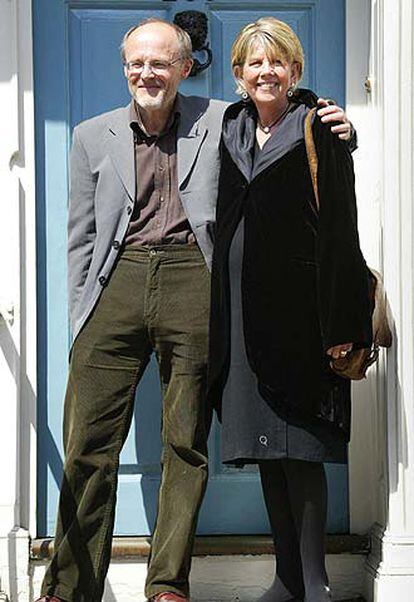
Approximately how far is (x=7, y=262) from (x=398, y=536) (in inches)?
60.7

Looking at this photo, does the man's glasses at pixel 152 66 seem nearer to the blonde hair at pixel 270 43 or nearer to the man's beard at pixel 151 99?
the man's beard at pixel 151 99

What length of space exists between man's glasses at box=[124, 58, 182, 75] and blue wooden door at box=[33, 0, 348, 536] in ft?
1.72

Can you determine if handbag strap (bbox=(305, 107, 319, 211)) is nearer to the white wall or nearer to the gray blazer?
the gray blazer

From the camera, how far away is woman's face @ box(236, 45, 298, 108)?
3.82 meters

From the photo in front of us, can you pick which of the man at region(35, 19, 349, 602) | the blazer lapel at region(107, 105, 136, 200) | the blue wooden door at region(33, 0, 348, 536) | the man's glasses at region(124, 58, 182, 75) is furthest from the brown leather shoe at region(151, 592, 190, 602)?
the man's glasses at region(124, 58, 182, 75)

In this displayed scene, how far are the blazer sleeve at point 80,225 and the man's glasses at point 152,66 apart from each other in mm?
301

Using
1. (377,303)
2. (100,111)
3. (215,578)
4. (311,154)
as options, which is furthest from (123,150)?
(215,578)

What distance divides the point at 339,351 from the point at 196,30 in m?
1.31

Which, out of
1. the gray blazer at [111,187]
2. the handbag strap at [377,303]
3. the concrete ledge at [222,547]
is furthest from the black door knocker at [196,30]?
the concrete ledge at [222,547]

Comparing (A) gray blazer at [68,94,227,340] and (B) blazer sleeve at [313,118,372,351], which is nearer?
(B) blazer sleeve at [313,118,372,351]

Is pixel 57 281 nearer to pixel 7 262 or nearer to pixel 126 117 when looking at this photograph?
pixel 7 262

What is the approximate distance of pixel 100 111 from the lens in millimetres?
4453

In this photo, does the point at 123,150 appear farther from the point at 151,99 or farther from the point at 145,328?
the point at 145,328

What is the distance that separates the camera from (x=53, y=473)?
4.46 meters
